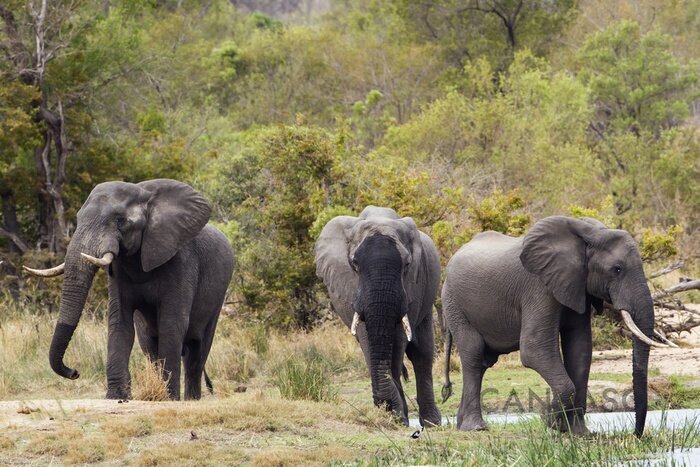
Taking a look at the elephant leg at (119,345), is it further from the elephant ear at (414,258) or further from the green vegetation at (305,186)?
the elephant ear at (414,258)

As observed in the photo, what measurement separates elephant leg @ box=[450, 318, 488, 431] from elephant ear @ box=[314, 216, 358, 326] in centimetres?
115

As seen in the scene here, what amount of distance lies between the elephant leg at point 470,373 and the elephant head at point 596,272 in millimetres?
1052

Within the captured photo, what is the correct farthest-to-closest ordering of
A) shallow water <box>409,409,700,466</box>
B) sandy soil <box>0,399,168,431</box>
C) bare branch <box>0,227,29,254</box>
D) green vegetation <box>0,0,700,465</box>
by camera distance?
bare branch <box>0,227,29,254</box>
sandy soil <box>0,399,168,431</box>
green vegetation <box>0,0,700,465</box>
shallow water <box>409,409,700,466</box>

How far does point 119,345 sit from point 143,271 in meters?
0.75

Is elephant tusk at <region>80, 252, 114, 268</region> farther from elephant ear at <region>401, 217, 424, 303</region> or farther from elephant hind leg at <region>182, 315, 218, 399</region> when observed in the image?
elephant ear at <region>401, 217, 424, 303</region>

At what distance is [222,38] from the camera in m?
57.6

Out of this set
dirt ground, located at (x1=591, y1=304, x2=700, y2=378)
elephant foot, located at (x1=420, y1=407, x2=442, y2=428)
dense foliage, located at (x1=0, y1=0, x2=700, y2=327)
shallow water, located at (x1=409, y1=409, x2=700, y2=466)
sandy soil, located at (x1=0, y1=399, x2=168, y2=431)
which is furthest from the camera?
dense foliage, located at (x1=0, y1=0, x2=700, y2=327)

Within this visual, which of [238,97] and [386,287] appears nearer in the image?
[386,287]

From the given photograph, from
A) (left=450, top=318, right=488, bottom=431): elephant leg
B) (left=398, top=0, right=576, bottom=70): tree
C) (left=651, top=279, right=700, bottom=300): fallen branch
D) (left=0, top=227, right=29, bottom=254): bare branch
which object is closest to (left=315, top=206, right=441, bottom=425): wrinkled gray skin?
(left=450, top=318, right=488, bottom=431): elephant leg

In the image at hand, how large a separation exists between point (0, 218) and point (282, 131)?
595cm

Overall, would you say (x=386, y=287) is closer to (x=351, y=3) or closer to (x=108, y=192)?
(x=108, y=192)

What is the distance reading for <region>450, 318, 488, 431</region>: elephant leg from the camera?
10.6 meters

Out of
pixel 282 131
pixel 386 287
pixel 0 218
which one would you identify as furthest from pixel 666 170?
pixel 386 287

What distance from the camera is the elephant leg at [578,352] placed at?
1018cm
